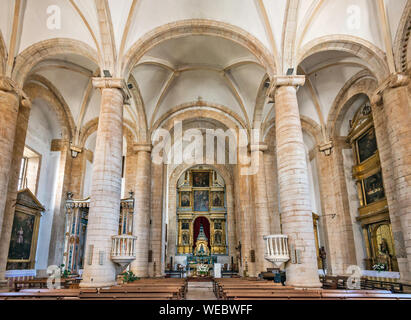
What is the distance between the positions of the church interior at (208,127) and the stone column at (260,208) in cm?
10

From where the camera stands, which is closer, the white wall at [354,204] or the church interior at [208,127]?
the church interior at [208,127]

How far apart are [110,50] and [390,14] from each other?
9864 mm

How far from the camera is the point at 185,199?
2745cm

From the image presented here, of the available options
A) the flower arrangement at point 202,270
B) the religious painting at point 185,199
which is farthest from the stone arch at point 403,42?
the religious painting at point 185,199

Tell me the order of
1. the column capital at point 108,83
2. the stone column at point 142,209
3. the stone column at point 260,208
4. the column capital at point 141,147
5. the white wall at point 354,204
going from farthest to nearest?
the column capital at point 141,147 → the stone column at point 260,208 → the stone column at point 142,209 → the white wall at point 354,204 → the column capital at point 108,83

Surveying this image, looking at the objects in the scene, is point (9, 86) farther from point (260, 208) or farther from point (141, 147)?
point (260, 208)

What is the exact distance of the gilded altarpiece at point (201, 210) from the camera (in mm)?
25781

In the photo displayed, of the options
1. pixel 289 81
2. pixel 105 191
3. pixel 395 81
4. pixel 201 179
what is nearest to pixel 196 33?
pixel 289 81

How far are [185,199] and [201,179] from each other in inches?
93.7

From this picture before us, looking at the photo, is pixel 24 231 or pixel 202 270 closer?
pixel 24 231

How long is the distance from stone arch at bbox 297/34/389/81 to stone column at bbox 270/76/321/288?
1.78 meters

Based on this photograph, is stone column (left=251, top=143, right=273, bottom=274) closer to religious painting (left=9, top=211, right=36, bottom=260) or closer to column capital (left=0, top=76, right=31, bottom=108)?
religious painting (left=9, top=211, right=36, bottom=260)

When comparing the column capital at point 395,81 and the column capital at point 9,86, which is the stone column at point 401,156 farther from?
the column capital at point 9,86

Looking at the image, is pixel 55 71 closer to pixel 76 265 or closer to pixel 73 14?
pixel 73 14
